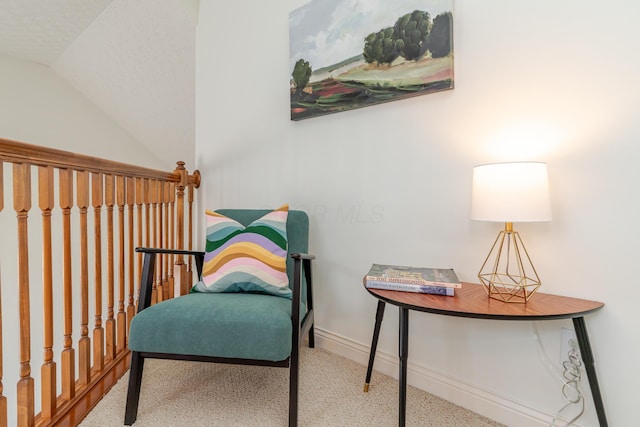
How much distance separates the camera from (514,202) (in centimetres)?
104

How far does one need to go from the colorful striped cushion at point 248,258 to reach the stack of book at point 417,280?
447 mm

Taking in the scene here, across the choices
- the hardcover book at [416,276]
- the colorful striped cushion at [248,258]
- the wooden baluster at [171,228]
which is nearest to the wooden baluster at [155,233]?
the wooden baluster at [171,228]

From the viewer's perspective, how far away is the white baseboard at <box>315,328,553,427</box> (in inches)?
48.2

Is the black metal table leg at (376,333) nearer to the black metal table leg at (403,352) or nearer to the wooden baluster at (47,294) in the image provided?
the black metal table leg at (403,352)

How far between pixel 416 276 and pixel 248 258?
748mm

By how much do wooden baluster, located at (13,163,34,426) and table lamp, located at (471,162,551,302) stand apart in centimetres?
154

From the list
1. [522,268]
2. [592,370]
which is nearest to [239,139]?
[522,268]

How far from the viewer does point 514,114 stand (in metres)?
1.25

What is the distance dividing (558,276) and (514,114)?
0.62 m

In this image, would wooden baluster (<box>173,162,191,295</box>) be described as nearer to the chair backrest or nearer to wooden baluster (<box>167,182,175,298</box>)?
wooden baluster (<box>167,182,175,298</box>)

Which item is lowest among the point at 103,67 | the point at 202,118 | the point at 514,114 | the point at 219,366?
the point at 219,366

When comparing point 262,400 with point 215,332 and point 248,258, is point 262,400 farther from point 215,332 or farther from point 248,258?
point 248,258

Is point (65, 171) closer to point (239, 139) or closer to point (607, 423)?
point (239, 139)

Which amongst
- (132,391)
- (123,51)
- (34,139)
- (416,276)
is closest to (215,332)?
(132,391)
